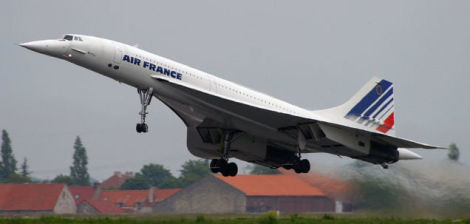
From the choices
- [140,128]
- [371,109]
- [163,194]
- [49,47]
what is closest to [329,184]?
[371,109]

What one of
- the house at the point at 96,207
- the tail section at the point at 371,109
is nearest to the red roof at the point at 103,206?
the house at the point at 96,207

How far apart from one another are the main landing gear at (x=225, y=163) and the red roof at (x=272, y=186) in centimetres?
342

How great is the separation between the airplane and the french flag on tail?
4 cm

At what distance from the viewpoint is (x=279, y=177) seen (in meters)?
32.2

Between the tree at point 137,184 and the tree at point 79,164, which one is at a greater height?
the tree at point 79,164

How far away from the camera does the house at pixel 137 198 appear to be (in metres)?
38.0

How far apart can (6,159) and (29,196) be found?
1094 inches

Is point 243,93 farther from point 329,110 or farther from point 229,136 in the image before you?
point 329,110

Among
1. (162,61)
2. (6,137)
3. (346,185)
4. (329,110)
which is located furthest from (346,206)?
(6,137)

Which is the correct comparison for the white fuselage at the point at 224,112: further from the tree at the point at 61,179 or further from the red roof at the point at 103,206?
the tree at the point at 61,179

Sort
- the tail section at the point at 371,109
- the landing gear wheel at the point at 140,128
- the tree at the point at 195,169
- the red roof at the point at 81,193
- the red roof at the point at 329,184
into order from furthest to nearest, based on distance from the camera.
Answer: the tree at the point at 195,169 → the red roof at the point at 81,193 → the tail section at the point at 371,109 → the red roof at the point at 329,184 → the landing gear wheel at the point at 140,128

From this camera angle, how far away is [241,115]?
24062mm

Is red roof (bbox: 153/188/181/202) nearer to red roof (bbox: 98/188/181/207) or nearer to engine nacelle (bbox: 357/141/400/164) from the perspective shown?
red roof (bbox: 98/188/181/207)

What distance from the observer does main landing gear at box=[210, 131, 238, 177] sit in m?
26.3
